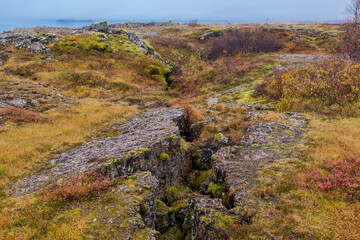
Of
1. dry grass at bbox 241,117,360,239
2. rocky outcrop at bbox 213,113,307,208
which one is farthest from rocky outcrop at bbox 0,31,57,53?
dry grass at bbox 241,117,360,239

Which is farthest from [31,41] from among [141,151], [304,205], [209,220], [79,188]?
[304,205]

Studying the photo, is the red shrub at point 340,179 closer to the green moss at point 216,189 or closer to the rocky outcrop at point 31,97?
the green moss at point 216,189

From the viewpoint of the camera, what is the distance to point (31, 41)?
164 feet

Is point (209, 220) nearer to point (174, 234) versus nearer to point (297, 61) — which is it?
point (174, 234)

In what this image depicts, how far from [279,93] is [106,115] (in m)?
22.7

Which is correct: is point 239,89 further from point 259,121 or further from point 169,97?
→ point 259,121

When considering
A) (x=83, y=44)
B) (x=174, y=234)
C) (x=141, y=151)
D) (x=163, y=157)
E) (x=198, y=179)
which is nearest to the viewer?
(x=174, y=234)

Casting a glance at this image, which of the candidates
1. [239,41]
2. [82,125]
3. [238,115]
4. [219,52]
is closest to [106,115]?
[82,125]

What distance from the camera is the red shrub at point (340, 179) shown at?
29.3ft

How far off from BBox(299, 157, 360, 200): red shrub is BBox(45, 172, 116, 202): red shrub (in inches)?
409

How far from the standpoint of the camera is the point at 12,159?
14.0 m

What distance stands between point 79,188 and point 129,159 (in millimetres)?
3514

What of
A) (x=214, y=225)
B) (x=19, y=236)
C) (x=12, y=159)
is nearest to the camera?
(x=19, y=236)

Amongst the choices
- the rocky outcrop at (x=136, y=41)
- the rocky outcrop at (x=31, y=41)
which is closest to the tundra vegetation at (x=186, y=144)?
the rocky outcrop at (x=31, y=41)
